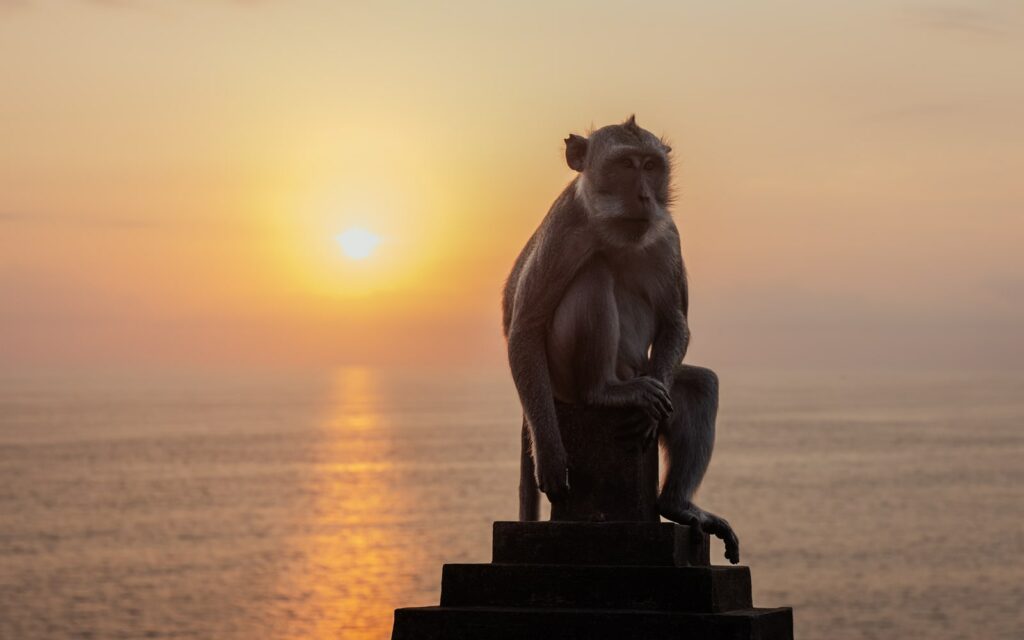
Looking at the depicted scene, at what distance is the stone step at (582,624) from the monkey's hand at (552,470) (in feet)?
2.78

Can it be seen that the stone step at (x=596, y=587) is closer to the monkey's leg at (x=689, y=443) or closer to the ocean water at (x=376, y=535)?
the monkey's leg at (x=689, y=443)

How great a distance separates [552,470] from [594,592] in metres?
0.86

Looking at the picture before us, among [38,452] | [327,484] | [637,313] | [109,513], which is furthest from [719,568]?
[38,452]

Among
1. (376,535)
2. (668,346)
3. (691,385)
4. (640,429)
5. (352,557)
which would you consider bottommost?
(640,429)

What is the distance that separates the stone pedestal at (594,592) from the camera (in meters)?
10.6

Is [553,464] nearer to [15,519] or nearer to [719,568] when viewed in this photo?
[719,568]

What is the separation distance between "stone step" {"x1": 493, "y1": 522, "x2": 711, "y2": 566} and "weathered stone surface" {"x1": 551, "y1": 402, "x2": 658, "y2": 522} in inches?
9.9

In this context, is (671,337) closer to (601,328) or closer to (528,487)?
(601,328)

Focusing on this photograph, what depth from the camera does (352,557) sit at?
107125mm

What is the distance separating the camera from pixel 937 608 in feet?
299

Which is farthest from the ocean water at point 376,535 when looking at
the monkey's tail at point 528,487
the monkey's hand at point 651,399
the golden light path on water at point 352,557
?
the monkey's hand at point 651,399

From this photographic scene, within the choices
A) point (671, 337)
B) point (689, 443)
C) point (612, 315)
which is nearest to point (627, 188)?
point (612, 315)

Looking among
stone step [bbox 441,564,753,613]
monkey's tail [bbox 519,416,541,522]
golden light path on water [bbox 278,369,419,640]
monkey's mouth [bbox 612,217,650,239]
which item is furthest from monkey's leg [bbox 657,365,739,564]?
golden light path on water [bbox 278,369,419,640]

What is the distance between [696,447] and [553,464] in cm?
107
